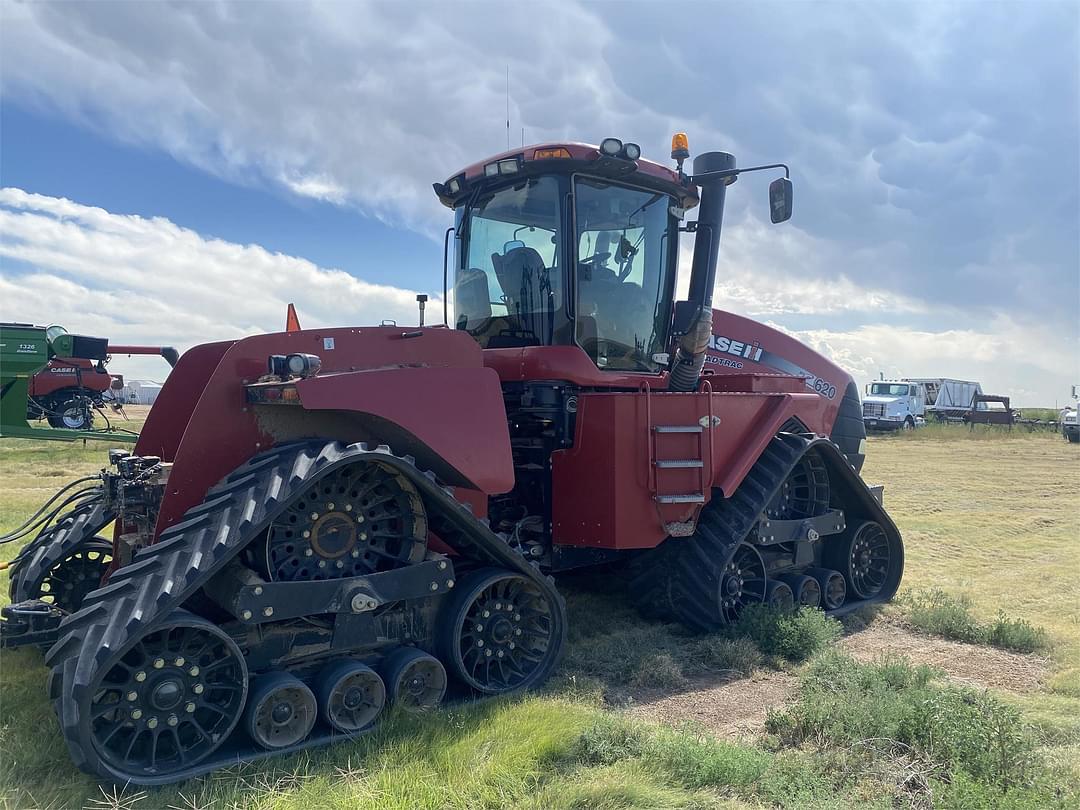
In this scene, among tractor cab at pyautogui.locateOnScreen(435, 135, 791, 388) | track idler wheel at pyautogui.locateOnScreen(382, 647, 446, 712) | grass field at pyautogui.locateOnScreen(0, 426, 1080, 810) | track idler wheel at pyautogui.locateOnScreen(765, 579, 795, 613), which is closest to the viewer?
grass field at pyautogui.locateOnScreen(0, 426, 1080, 810)

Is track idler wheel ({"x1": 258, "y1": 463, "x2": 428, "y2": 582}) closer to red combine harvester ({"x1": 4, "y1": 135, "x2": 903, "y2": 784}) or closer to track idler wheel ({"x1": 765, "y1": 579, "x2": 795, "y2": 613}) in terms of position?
red combine harvester ({"x1": 4, "y1": 135, "x2": 903, "y2": 784})

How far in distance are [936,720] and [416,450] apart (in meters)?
2.83

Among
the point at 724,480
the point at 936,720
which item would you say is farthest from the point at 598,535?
the point at 936,720

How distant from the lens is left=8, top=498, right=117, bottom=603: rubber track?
16.1ft

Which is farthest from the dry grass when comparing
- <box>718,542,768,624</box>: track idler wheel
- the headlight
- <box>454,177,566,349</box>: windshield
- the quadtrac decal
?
the headlight

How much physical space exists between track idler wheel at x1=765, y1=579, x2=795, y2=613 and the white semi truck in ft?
98.3

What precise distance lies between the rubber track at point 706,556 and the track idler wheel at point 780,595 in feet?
2.13

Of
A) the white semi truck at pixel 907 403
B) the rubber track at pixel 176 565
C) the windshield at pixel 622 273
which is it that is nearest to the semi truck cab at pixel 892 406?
the white semi truck at pixel 907 403

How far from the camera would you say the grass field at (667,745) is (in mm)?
3217

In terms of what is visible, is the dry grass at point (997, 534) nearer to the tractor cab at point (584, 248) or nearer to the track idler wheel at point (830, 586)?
the track idler wheel at point (830, 586)

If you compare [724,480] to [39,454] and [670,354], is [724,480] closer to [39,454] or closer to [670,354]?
[670,354]

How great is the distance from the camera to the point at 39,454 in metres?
17.2

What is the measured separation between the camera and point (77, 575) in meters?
5.16

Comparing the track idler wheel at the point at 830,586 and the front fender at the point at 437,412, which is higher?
the front fender at the point at 437,412
